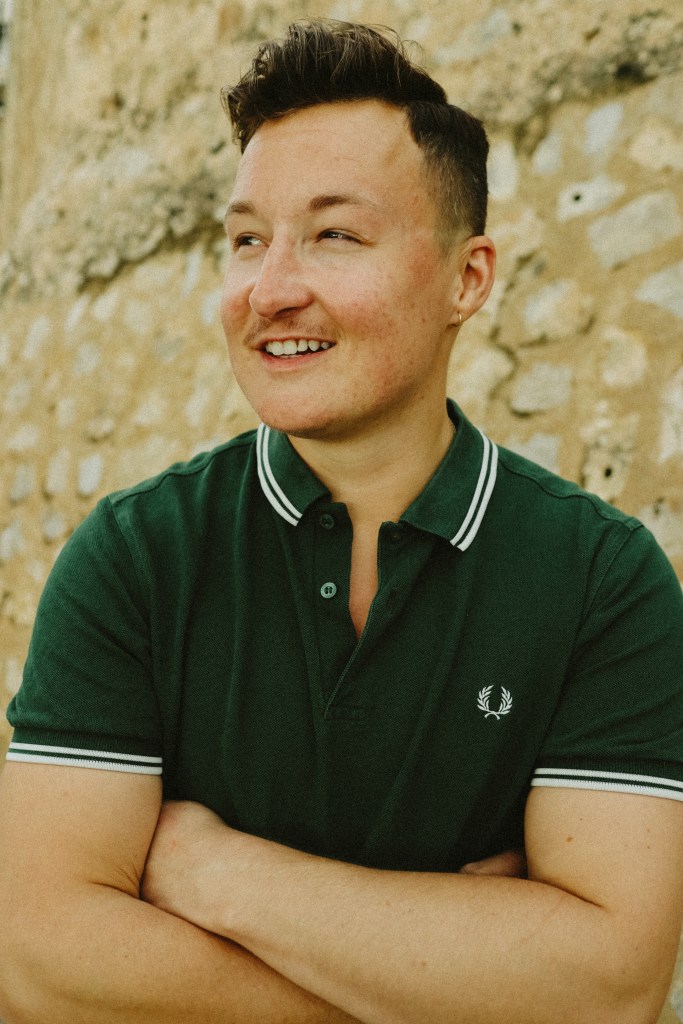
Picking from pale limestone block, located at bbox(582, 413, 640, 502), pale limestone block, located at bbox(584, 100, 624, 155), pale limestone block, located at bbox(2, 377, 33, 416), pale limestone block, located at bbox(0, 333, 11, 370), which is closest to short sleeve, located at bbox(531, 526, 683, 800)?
pale limestone block, located at bbox(582, 413, 640, 502)

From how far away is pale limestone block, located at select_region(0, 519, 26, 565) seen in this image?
4.35m

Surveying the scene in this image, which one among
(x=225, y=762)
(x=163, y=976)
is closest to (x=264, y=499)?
(x=225, y=762)

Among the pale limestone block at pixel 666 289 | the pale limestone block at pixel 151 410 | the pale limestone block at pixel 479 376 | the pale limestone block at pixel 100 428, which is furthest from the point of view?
the pale limestone block at pixel 100 428

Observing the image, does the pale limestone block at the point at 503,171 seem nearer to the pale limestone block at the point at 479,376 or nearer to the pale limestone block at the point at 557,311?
the pale limestone block at the point at 557,311

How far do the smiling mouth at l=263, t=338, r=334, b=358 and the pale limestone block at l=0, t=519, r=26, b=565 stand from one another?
9.67 ft

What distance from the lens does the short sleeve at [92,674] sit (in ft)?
5.18

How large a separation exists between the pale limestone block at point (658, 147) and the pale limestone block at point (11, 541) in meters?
3.01

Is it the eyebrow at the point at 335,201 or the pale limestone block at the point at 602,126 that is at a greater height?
the pale limestone block at the point at 602,126

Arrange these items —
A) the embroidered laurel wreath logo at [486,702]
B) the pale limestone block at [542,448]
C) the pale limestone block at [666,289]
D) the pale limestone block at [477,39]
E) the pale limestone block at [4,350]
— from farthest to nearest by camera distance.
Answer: the pale limestone block at [4,350] → the pale limestone block at [477,39] → the pale limestone block at [542,448] → the pale limestone block at [666,289] → the embroidered laurel wreath logo at [486,702]

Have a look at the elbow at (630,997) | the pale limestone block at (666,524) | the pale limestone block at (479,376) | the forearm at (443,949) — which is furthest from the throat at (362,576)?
the pale limestone block at (479,376)

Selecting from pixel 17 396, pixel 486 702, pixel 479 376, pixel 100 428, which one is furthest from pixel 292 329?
pixel 17 396

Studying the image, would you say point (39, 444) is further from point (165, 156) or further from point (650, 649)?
point (650, 649)

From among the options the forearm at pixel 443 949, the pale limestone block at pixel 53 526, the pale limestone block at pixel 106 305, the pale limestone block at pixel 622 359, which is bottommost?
the forearm at pixel 443 949

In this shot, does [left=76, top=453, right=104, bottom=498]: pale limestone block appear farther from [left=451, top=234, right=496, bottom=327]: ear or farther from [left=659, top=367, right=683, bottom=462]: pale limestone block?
[left=451, top=234, right=496, bottom=327]: ear
